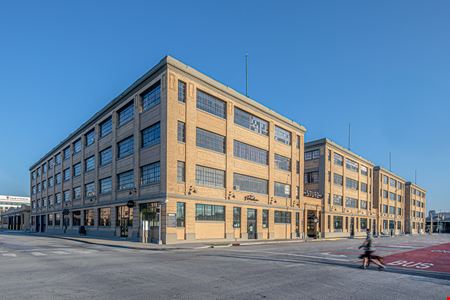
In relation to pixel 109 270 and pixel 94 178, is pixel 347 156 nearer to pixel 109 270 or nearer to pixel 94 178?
pixel 94 178

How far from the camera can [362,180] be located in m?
80.8

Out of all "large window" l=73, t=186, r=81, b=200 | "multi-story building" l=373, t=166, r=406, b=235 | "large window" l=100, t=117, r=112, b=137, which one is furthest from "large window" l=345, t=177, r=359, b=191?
"large window" l=73, t=186, r=81, b=200

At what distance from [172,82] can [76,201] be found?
3309 cm

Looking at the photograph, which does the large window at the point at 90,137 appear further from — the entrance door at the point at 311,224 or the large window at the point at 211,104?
the entrance door at the point at 311,224

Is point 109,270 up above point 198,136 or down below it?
below

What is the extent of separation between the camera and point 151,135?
36.2 meters

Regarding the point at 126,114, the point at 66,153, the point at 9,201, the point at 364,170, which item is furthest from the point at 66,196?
the point at 9,201

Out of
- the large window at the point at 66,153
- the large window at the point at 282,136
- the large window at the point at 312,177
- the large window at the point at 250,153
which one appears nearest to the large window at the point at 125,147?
the large window at the point at 250,153

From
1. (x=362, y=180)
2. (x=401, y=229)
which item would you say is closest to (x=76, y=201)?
(x=362, y=180)

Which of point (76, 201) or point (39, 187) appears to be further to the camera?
point (39, 187)

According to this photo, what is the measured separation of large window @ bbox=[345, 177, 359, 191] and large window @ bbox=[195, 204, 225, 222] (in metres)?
42.4

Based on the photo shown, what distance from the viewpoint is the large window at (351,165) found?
73744 mm

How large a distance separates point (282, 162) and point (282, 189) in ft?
12.7

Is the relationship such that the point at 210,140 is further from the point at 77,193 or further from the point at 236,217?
the point at 77,193
